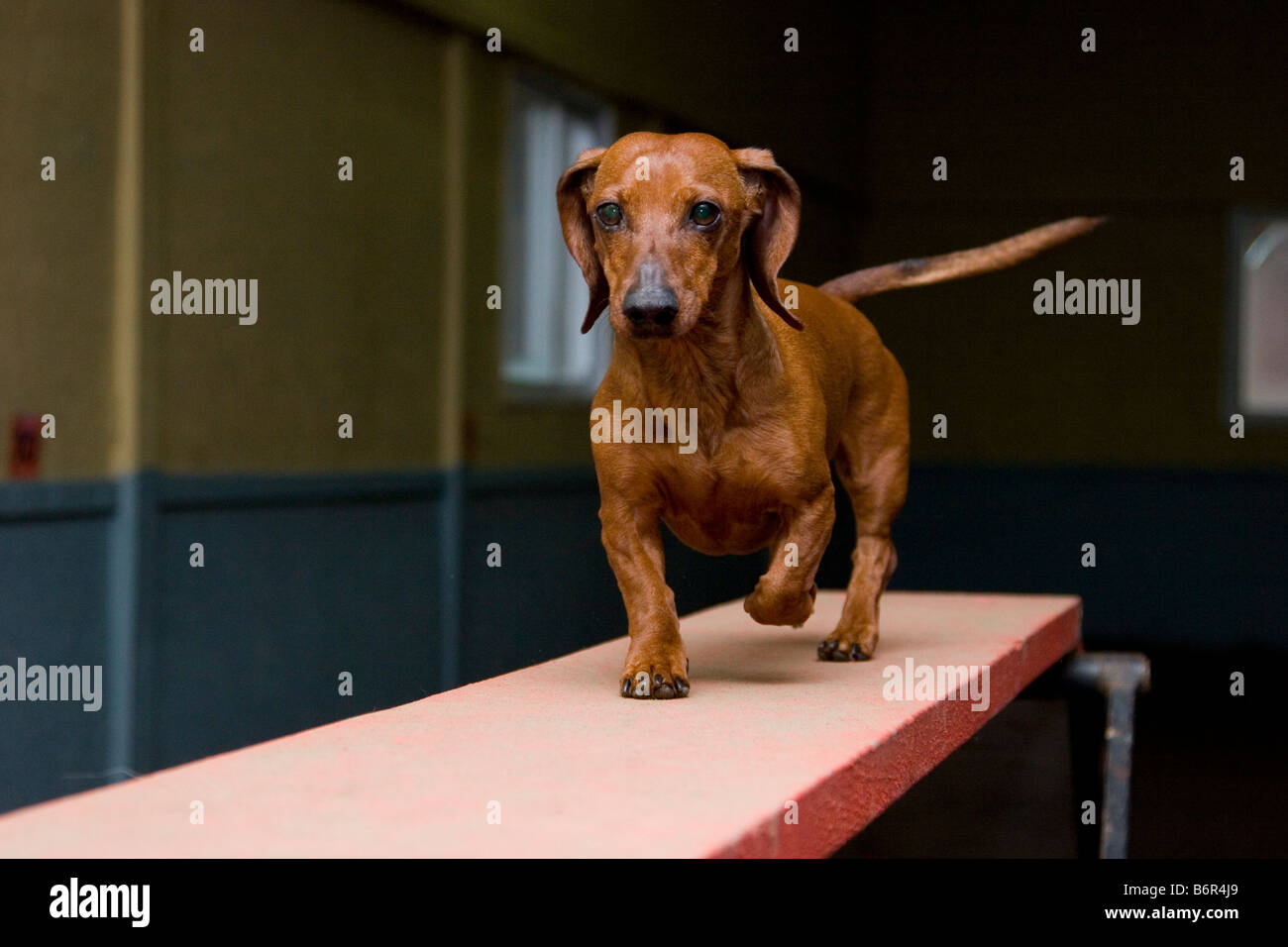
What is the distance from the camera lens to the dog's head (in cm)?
213

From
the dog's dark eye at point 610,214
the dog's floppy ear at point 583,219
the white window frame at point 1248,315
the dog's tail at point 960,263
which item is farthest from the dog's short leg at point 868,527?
the white window frame at point 1248,315

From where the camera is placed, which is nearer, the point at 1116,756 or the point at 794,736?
the point at 1116,756

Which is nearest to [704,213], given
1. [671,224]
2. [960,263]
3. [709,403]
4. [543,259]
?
[671,224]

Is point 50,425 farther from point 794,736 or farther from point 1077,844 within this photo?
point 1077,844

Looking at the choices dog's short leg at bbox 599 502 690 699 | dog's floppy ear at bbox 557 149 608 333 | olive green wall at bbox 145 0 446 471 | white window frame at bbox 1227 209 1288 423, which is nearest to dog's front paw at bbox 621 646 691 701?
dog's short leg at bbox 599 502 690 699

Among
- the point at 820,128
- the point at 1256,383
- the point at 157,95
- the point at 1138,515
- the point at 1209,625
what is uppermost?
the point at 820,128

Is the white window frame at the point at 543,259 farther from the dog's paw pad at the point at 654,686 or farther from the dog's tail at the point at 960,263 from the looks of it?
the dog's paw pad at the point at 654,686

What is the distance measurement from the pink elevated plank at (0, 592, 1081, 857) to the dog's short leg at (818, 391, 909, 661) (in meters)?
0.08

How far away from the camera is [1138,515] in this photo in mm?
10266

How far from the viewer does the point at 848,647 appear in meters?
2.93

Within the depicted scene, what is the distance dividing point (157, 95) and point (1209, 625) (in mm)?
8146

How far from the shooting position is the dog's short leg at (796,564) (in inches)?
97.0
